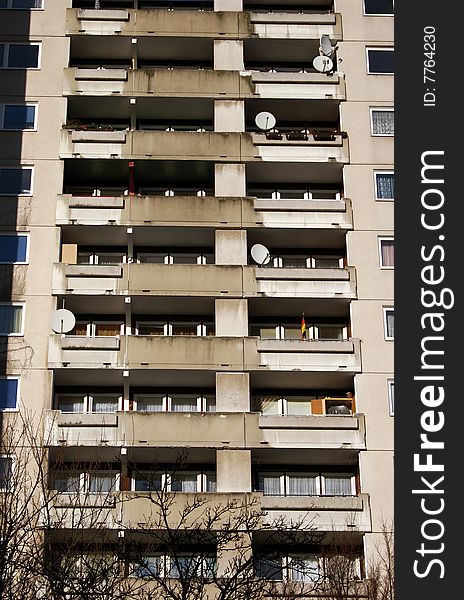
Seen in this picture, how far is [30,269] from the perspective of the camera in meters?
38.8

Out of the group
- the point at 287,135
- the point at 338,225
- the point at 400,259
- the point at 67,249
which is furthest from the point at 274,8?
the point at 400,259

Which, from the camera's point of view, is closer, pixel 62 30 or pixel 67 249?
pixel 67 249

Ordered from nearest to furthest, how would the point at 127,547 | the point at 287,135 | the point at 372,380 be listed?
the point at 127,547 → the point at 372,380 → the point at 287,135

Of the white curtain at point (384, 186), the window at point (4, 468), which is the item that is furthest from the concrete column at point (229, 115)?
the window at point (4, 468)

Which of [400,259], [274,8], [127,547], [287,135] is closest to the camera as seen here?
[400,259]

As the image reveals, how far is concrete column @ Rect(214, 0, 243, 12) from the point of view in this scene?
43.4 meters

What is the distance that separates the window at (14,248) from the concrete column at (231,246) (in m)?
6.91

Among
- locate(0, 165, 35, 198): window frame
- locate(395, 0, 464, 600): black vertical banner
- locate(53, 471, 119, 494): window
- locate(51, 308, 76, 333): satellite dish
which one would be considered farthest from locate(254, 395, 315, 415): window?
locate(395, 0, 464, 600): black vertical banner

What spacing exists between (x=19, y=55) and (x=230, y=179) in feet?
32.4

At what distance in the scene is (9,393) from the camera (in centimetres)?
3719

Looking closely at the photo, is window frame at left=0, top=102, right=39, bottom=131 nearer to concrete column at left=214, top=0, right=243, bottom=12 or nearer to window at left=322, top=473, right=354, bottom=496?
concrete column at left=214, top=0, right=243, bottom=12

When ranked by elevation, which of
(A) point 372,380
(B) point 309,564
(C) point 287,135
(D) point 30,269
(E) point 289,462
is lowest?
(B) point 309,564

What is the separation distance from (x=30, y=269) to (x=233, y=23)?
12.9 metres

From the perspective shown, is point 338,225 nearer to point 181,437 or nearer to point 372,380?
point 372,380
